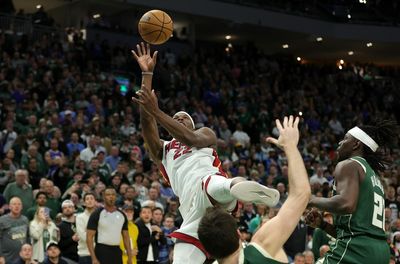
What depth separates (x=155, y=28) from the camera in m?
7.46

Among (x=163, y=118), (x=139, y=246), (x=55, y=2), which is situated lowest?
(x=139, y=246)

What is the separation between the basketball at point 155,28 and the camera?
292 inches

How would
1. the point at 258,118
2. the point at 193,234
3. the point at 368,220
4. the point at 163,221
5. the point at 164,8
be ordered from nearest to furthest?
the point at 368,220, the point at 193,234, the point at 163,221, the point at 258,118, the point at 164,8

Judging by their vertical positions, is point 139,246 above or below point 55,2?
below

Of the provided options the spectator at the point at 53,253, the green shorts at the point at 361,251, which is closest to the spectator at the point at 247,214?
the spectator at the point at 53,253

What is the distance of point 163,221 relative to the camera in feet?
39.9

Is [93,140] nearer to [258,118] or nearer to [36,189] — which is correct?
[36,189]

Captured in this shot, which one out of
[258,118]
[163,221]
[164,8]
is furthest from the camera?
[164,8]

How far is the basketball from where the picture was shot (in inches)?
292

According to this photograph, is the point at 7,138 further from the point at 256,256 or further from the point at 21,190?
the point at 256,256

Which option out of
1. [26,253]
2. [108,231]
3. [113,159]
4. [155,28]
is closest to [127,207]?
[108,231]

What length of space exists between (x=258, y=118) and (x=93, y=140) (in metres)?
8.00

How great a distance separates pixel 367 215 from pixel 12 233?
20.7ft

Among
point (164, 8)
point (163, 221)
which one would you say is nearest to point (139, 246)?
point (163, 221)
